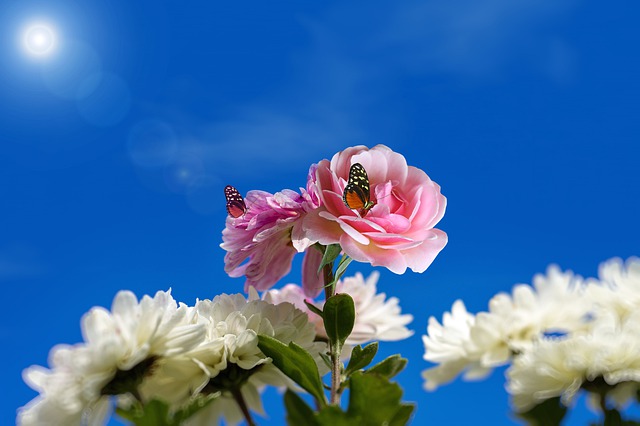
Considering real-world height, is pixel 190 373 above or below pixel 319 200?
below

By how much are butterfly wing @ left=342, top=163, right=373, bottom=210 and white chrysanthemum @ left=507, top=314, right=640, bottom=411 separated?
1.23 feet

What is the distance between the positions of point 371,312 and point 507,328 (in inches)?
16.6

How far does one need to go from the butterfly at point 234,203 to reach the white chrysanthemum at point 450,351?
455 mm

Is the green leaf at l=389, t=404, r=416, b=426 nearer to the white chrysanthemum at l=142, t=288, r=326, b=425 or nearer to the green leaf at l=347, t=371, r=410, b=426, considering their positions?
the green leaf at l=347, t=371, r=410, b=426

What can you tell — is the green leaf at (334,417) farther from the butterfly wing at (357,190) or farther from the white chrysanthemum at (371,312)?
the white chrysanthemum at (371,312)

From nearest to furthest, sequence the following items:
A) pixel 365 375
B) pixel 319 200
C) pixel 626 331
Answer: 1. pixel 365 375
2. pixel 626 331
3. pixel 319 200

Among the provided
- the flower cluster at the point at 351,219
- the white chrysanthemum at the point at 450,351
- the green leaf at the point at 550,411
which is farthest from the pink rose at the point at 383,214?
the green leaf at the point at 550,411

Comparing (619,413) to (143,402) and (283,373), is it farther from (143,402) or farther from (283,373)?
(143,402)

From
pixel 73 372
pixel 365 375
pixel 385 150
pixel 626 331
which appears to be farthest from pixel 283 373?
pixel 626 331

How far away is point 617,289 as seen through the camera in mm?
1226

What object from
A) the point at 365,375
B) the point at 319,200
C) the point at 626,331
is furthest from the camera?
the point at 319,200

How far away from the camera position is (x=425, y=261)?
1.22 meters

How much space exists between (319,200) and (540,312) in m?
0.47

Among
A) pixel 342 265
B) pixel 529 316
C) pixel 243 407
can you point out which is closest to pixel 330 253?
pixel 342 265
